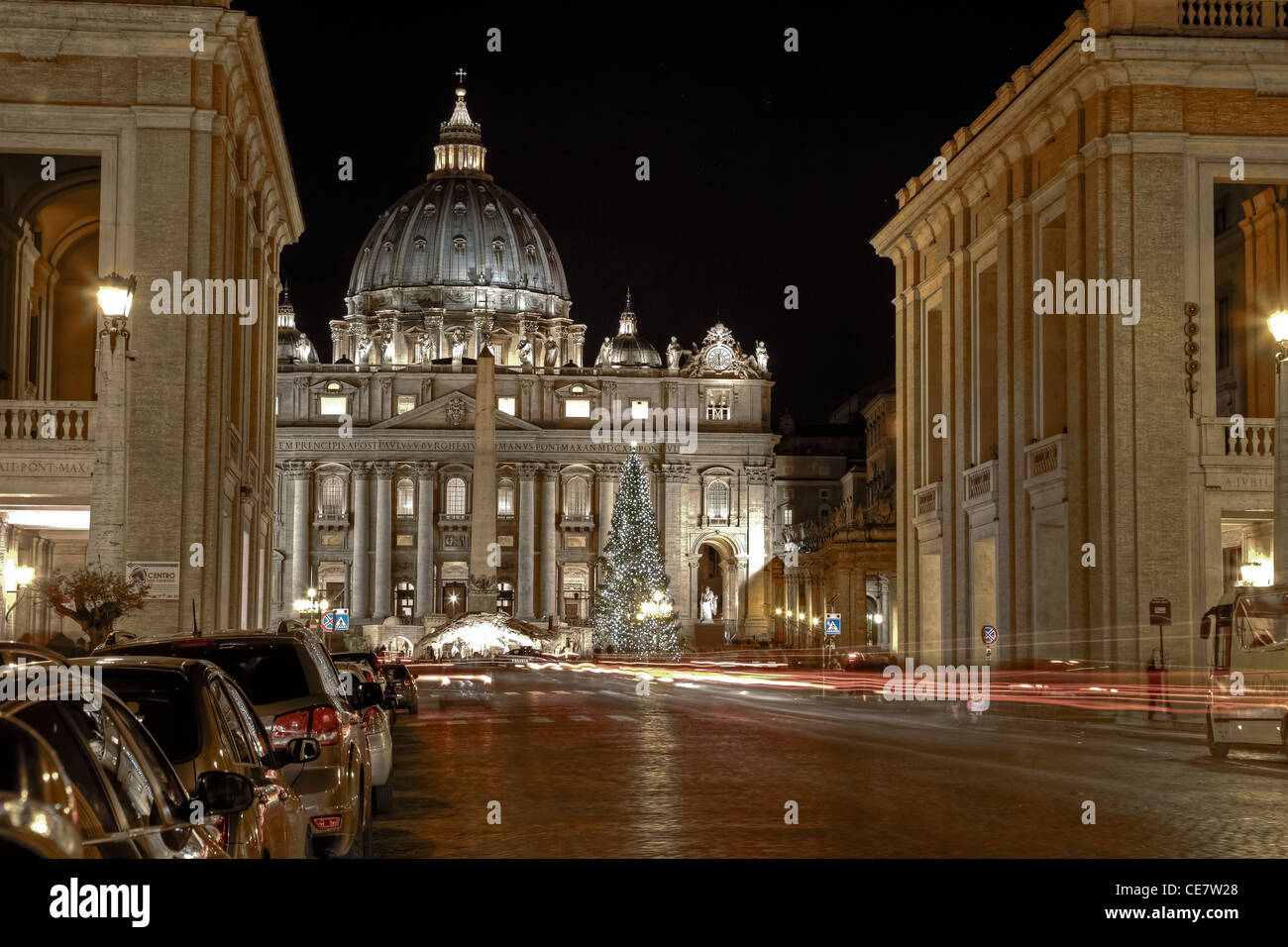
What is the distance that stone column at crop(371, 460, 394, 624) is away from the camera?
429 ft

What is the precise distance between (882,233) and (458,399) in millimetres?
78007

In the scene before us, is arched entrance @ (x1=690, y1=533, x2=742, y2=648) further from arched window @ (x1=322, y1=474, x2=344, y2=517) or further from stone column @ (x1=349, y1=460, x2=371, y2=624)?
arched window @ (x1=322, y1=474, x2=344, y2=517)

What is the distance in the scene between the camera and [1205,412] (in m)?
37.0

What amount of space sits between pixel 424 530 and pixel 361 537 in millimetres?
4609

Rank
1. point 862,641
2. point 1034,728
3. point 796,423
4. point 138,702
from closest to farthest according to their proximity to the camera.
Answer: point 138,702 → point 1034,728 → point 862,641 → point 796,423

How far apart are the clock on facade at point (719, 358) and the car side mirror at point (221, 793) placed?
13045 cm

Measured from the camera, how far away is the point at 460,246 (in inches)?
6452

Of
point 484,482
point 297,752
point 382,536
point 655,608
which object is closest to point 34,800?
point 297,752

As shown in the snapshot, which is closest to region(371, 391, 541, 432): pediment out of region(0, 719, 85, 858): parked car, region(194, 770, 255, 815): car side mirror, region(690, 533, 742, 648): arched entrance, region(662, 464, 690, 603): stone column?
region(662, 464, 690, 603): stone column

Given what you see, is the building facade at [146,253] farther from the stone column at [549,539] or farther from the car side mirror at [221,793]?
the stone column at [549,539]

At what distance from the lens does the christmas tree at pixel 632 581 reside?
→ 108 m

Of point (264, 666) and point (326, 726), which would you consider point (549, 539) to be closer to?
point (264, 666)
